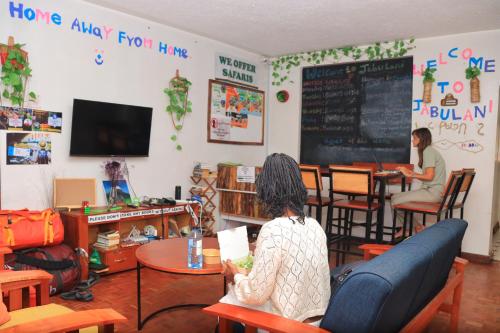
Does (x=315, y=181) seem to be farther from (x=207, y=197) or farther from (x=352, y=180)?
(x=207, y=197)

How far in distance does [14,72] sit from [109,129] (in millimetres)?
957

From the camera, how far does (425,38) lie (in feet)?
16.0

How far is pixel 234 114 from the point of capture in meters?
5.62

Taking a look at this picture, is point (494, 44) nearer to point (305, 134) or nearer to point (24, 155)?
point (305, 134)

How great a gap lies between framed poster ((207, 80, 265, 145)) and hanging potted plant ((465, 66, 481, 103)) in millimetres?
2754

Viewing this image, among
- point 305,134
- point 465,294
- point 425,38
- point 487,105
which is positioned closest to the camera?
point 465,294

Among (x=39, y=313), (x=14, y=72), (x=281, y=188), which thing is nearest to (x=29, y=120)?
(x=14, y=72)

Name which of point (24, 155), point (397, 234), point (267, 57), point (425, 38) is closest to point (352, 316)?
point (24, 155)

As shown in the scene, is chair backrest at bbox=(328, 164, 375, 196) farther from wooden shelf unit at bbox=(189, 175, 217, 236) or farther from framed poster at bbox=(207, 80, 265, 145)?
framed poster at bbox=(207, 80, 265, 145)

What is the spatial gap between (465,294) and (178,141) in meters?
3.35

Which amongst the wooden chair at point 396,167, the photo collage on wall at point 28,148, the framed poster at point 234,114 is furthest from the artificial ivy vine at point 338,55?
the photo collage on wall at point 28,148

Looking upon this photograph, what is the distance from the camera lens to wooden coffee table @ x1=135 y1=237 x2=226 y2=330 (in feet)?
7.04

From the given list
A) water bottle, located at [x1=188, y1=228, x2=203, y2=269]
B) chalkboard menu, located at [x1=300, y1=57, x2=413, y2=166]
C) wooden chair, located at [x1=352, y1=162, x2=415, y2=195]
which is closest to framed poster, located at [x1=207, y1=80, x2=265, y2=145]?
chalkboard menu, located at [x1=300, y1=57, x2=413, y2=166]

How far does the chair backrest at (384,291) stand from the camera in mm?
1213
